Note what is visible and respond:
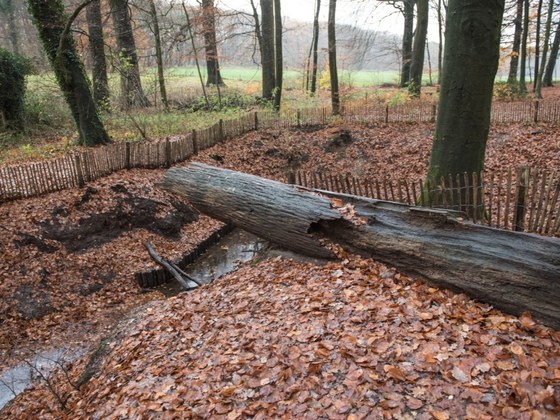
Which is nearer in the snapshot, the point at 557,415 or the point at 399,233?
the point at 557,415

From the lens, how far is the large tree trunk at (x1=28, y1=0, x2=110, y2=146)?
1118cm

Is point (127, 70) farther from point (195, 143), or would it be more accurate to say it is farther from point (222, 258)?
point (222, 258)

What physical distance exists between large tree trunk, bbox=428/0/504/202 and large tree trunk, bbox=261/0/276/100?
15.5 metres

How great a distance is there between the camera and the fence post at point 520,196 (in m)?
5.32

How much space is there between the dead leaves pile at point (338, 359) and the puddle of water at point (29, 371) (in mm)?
567

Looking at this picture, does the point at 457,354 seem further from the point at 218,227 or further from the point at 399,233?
the point at 218,227

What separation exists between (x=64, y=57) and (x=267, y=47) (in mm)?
11563

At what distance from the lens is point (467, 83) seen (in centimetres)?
580

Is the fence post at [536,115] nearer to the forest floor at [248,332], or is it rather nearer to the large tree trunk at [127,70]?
the forest floor at [248,332]

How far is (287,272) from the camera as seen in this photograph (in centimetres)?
562

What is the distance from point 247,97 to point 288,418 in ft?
71.2

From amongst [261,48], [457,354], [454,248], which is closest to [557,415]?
[457,354]

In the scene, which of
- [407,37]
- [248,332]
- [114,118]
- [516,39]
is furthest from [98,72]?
[516,39]

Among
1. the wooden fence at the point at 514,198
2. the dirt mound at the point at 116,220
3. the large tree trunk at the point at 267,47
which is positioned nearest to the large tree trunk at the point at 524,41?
the large tree trunk at the point at 267,47
